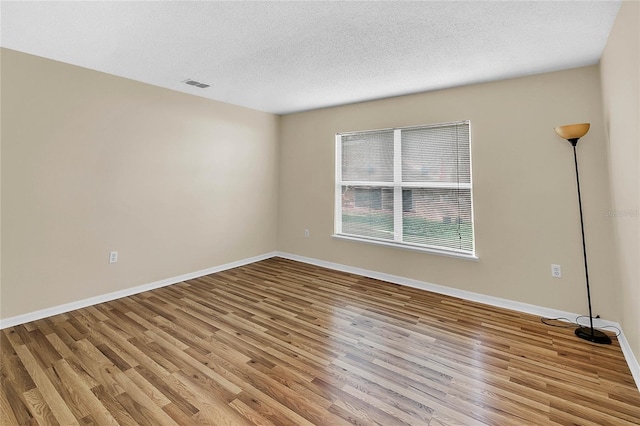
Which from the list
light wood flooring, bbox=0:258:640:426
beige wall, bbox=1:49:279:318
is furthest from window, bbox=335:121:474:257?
beige wall, bbox=1:49:279:318

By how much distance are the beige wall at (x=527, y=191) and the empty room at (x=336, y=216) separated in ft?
0.06

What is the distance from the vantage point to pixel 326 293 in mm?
3459

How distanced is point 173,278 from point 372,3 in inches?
145

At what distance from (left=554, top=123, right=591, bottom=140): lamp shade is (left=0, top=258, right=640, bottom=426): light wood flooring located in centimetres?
171

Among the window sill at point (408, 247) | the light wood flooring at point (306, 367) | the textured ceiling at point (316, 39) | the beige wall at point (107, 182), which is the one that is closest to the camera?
the light wood flooring at point (306, 367)

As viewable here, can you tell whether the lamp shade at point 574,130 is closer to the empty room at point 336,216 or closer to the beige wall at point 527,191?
the empty room at point 336,216

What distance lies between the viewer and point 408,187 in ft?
12.4

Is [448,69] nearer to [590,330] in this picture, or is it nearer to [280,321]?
[590,330]

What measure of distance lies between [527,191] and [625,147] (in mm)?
965

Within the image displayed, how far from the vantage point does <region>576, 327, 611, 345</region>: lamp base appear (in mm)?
2356

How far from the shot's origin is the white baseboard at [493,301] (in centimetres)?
210

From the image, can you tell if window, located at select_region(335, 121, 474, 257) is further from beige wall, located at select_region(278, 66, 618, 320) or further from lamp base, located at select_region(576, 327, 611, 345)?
lamp base, located at select_region(576, 327, 611, 345)

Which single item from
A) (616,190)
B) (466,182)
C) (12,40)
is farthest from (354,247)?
(12,40)

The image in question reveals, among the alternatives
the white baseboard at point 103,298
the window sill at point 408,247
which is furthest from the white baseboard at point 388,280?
the window sill at point 408,247
